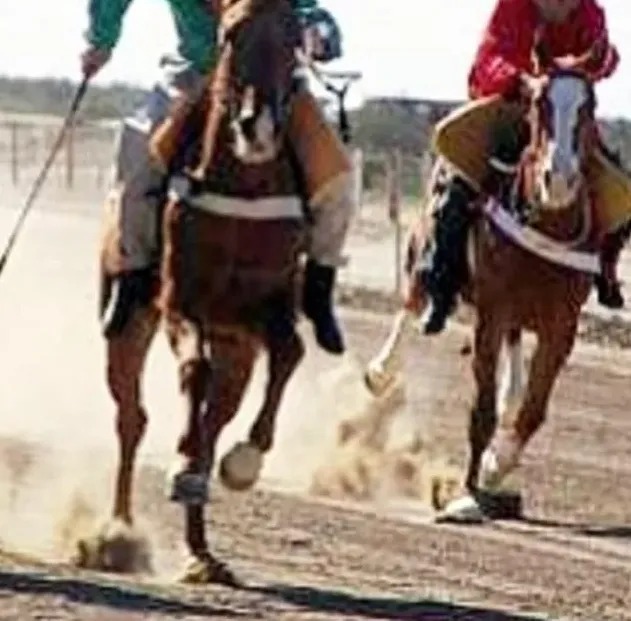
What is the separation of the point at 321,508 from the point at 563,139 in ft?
7.60

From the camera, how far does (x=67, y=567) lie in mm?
14273

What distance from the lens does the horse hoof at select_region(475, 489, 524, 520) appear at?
1766cm

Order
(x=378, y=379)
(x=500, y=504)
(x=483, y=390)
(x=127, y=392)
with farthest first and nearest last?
1. (x=378, y=379)
2. (x=483, y=390)
3. (x=500, y=504)
4. (x=127, y=392)

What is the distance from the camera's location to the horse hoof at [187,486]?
13875mm

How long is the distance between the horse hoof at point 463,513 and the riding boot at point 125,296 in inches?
110

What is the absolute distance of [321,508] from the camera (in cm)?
1733

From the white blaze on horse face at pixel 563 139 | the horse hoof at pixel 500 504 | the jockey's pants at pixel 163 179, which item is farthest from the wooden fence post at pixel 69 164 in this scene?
the jockey's pants at pixel 163 179

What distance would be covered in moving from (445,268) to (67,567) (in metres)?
4.57

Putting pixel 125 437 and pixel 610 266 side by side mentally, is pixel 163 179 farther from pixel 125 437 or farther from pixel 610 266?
pixel 610 266

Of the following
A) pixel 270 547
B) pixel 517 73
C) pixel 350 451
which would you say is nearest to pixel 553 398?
pixel 350 451

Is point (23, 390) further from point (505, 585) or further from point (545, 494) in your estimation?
point (505, 585)

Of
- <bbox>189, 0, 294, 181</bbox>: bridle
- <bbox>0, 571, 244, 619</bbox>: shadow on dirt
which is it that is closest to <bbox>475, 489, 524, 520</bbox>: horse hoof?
<bbox>189, 0, 294, 181</bbox>: bridle

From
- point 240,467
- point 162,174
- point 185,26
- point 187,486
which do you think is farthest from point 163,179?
point 187,486

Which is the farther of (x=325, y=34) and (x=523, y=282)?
(x=523, y=282)
